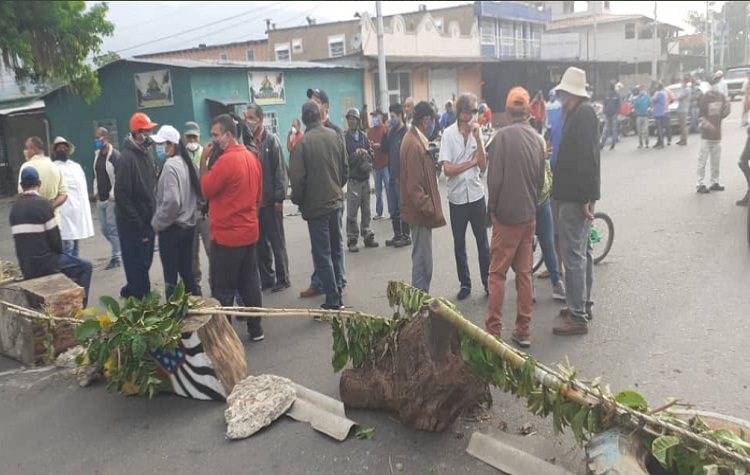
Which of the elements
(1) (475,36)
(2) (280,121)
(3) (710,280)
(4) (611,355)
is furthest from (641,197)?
(1) (475,36)

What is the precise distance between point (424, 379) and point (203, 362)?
1.68 m

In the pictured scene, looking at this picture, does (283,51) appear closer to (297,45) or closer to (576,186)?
(297,45)

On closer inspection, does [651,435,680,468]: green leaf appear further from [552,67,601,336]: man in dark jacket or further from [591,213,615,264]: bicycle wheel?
[591,213,615,264]: bicycle wheel

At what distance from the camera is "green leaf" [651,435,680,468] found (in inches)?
112

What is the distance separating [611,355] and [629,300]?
1.41 meters

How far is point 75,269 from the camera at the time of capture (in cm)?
646

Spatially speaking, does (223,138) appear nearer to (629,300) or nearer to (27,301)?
(27,301)

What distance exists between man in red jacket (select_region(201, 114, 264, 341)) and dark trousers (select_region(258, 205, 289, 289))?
1.44m

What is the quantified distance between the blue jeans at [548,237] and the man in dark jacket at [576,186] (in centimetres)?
84

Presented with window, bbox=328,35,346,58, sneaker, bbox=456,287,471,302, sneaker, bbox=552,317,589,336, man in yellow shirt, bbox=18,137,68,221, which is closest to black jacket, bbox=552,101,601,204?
sneaker, bbox=552,317,589,336

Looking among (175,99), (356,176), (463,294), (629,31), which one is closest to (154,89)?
(175,99)

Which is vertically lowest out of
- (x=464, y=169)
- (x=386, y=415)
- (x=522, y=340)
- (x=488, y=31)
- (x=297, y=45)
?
(x=386, y=415)

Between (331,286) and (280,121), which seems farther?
(280,121)

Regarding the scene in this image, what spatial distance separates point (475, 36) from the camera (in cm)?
3475
